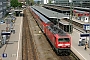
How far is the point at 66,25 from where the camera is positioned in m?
44.6

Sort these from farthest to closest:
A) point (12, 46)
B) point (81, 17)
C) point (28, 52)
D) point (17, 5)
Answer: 1. point (17, 5)
2. point (81, 17)
3. point (12, 46)
4. point (28, 52)

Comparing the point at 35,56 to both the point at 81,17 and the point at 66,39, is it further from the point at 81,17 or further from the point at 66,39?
the point at 81,17

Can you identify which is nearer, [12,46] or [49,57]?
[49,57]

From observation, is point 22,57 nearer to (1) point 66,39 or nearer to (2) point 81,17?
(1) point 66,39

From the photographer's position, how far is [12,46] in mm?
32406

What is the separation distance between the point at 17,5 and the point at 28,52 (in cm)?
11547

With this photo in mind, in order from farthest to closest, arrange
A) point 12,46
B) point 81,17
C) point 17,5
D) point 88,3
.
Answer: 1. point 17,5
2. point 88,3
3. point 81,17
4. point 12,46

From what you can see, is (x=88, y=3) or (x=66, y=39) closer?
(x=66, y=39)

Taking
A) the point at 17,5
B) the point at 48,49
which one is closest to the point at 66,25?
the point at 48,49

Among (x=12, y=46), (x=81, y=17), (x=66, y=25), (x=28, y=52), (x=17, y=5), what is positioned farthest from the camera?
(x=17, y=5)

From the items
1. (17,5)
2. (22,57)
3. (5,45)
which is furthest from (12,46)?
(17,5)

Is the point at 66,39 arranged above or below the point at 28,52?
above

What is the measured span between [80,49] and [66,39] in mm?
4480

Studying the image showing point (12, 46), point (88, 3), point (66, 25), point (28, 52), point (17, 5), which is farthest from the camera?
point (17, 5)
